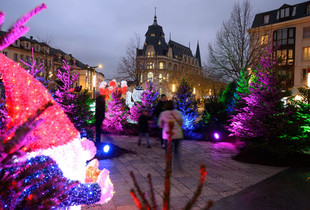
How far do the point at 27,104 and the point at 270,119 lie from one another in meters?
8.37

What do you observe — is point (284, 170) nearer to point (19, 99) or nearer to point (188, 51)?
point (19, 99)

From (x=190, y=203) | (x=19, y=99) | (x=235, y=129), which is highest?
(x=19, y=99)

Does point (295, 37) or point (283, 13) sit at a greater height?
point (283, 13)

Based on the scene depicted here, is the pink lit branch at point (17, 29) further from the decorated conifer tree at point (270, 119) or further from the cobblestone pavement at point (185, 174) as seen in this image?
the decorated conifer tree at point (270, 119)

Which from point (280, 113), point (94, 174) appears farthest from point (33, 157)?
point (280, 113)

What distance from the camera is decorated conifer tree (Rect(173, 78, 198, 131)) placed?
1312cm

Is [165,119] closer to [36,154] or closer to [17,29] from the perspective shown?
[36,154]

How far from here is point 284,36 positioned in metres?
35.7

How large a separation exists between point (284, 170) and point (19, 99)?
305 inches

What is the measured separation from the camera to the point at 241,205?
441 centimetres

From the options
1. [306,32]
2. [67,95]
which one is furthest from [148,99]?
[306,32]

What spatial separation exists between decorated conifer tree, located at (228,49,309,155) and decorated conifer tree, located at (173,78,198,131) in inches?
180

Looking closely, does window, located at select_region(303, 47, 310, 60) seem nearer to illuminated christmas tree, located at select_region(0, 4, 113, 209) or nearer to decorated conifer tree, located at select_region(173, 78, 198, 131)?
decorated conifer tree, located at select_region(173, 78, 198, 131)

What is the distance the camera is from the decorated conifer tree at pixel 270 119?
7.89 metres
